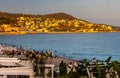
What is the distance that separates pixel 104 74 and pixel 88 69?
955mm

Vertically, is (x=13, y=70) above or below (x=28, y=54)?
above

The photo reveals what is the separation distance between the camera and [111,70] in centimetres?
1549

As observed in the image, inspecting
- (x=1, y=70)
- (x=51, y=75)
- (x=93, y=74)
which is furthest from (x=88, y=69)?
(x=1, y=70)

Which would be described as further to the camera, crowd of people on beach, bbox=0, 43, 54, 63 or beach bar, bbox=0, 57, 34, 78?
crowd of people on beach, bbox=0, 43, 54, 63

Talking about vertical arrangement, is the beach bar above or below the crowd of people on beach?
above

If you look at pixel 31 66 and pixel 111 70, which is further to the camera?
pixel 31 66

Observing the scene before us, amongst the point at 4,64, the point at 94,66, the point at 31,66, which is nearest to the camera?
the point at 94,66

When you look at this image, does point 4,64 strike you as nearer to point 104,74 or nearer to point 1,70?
point 1,70

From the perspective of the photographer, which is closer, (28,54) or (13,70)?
(13,70)

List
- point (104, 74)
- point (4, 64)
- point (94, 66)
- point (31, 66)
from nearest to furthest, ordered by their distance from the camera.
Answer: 1. point (104, 74)
2. point (94, 66)
3. point (31, 66)
4. point (4, 64)

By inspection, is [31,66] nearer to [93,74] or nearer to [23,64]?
[23,64]

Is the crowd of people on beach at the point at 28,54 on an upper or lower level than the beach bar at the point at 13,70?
lower

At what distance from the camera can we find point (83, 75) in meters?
15.7

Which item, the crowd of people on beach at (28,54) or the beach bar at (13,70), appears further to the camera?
the crowd of people on beach at (28,54)
